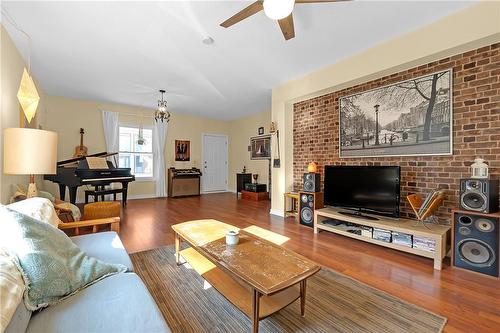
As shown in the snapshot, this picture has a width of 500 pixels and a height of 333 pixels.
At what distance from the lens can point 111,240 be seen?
6.02 feet

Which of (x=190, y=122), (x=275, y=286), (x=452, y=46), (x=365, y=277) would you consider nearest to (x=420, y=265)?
(x=365, y=277)

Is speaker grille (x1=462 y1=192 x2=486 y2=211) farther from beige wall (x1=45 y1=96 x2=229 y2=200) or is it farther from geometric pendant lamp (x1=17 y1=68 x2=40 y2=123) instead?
beige wall (x1=45 y1=96 x2=229 y2=200)

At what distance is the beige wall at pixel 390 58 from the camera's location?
6.97ft

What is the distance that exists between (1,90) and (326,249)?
12.7ft

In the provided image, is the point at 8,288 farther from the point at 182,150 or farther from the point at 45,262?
the point at 182,150

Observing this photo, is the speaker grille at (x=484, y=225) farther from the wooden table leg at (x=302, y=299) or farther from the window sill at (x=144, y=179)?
the window sill at (x=144, y=179)

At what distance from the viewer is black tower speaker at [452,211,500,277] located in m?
1.95

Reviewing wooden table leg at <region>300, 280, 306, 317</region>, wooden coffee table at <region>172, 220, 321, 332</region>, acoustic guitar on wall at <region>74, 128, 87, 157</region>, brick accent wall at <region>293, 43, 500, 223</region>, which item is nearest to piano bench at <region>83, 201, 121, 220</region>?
wooden coffee table at <region>172, 220, 321, 332</region>

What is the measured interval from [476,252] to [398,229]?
0.60 m

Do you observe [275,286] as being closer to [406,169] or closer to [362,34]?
[406,169]

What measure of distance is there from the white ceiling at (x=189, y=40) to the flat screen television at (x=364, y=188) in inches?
62.9

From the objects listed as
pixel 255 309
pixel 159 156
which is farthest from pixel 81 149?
pixel 255 309

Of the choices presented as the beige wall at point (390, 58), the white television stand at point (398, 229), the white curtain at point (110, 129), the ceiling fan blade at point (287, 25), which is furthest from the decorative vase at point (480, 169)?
the white curtain at point (110, 129)

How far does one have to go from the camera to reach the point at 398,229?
2.40m
